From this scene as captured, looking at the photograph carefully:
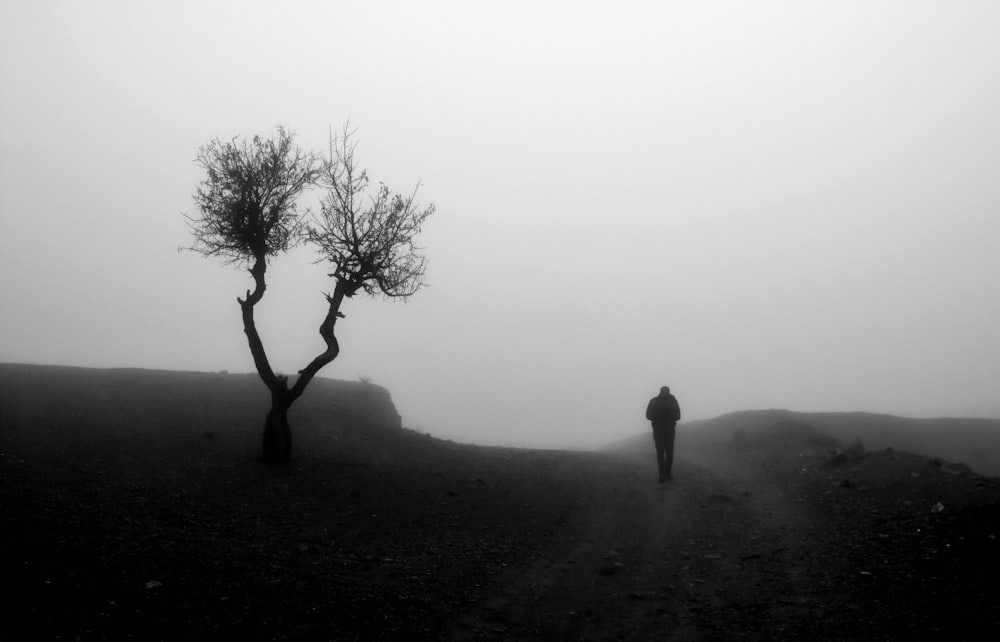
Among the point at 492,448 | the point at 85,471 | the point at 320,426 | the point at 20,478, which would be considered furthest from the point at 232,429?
the point at 492,448

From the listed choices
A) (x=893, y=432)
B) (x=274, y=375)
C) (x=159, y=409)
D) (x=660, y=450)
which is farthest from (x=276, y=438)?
(x=893, y=432)

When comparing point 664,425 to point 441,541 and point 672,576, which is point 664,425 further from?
point 441,541

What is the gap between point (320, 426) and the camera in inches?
1032

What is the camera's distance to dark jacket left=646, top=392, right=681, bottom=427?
23.3m

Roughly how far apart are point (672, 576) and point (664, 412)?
1120 cm

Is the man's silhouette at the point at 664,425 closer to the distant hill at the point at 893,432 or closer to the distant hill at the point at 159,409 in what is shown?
the distant hill at the point at 159,409

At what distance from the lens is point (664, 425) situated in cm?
2322

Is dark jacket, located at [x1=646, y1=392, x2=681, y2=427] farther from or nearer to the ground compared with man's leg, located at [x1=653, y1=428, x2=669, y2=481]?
farther from the ground

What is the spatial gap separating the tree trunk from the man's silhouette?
12.3 meters

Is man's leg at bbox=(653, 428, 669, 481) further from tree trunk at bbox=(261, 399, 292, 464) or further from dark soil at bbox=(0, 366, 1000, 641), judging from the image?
tree trunk at bbox=(261, 399, 292, 464)

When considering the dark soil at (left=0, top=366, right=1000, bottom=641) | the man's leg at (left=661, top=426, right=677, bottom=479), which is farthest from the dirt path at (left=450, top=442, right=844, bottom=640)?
the man's leg at (left=661, top=426, right=677, bottom=479)

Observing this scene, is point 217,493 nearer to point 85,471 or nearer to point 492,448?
point 85,471

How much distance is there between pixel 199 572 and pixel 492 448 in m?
18.4

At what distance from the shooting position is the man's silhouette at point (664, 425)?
2283 centimetres
